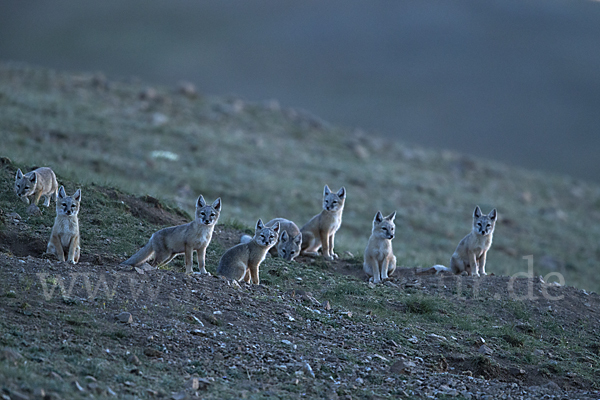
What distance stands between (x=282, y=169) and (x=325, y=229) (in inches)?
629

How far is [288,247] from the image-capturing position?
13727mm

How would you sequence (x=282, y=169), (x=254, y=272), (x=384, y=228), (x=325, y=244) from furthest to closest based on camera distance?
(x=282, y=169)
(x=325, y=244)
(x=384, y=228)
(x=254, y=272)

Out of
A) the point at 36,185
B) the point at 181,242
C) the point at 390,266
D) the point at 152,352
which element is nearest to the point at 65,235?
the point at 181,242

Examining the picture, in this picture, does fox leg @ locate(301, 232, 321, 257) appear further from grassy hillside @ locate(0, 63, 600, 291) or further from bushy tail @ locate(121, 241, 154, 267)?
bushy tail @ locate(121, 241, 154, 267)

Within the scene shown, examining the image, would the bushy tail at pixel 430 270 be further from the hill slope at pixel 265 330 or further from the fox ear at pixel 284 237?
the fox ear at pixel 284 237

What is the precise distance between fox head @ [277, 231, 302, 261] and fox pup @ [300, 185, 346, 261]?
992 mm

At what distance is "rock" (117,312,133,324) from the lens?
27.3ft

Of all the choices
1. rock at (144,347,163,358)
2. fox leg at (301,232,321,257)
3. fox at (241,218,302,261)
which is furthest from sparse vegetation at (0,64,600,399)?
fox leg at (301,232,321,257)

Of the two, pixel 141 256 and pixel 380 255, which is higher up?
pixel 380 255

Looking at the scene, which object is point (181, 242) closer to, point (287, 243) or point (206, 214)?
point (206, 214)

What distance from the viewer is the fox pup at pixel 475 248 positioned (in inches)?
554

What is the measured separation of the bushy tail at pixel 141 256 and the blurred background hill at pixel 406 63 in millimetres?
68088

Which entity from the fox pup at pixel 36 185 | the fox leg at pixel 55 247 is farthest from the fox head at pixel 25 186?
the fox leg at pixel 55 247

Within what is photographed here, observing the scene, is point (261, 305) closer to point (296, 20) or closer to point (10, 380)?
point (10, 380)
